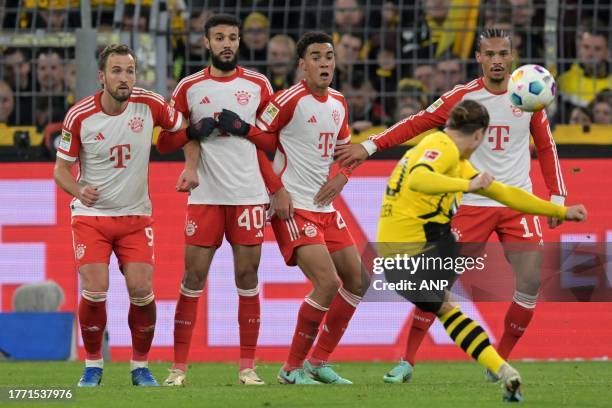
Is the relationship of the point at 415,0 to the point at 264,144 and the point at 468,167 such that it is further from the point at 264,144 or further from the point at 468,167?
the point at 468,167

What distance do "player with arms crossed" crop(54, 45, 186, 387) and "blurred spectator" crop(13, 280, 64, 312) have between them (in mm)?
3376

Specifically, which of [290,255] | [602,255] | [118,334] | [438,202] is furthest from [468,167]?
[118,334]

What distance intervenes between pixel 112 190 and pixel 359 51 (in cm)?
423

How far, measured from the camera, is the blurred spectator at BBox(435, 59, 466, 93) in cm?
1308

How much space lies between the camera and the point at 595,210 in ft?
41.8

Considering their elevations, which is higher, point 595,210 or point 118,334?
point 595,210

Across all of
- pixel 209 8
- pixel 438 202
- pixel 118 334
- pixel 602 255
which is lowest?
pixel 118 334

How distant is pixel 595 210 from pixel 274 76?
3159mm

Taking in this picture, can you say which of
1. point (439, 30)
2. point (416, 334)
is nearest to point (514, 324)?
point (416, 334)

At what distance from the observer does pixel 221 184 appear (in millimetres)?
9727

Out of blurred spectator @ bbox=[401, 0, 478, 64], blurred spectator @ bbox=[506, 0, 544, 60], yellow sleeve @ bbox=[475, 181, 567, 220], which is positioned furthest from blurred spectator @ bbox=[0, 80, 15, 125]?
yellow sleeve @ bbox=[475, 181, 567, 220]

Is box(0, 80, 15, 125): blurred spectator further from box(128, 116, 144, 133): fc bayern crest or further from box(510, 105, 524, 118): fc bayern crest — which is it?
box(510, 105, 524, 118): fc bayern crest

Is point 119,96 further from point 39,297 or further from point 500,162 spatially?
point 39,297

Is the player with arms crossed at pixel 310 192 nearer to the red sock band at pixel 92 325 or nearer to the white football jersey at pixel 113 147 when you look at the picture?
the white football jersey at pixel 113 147
